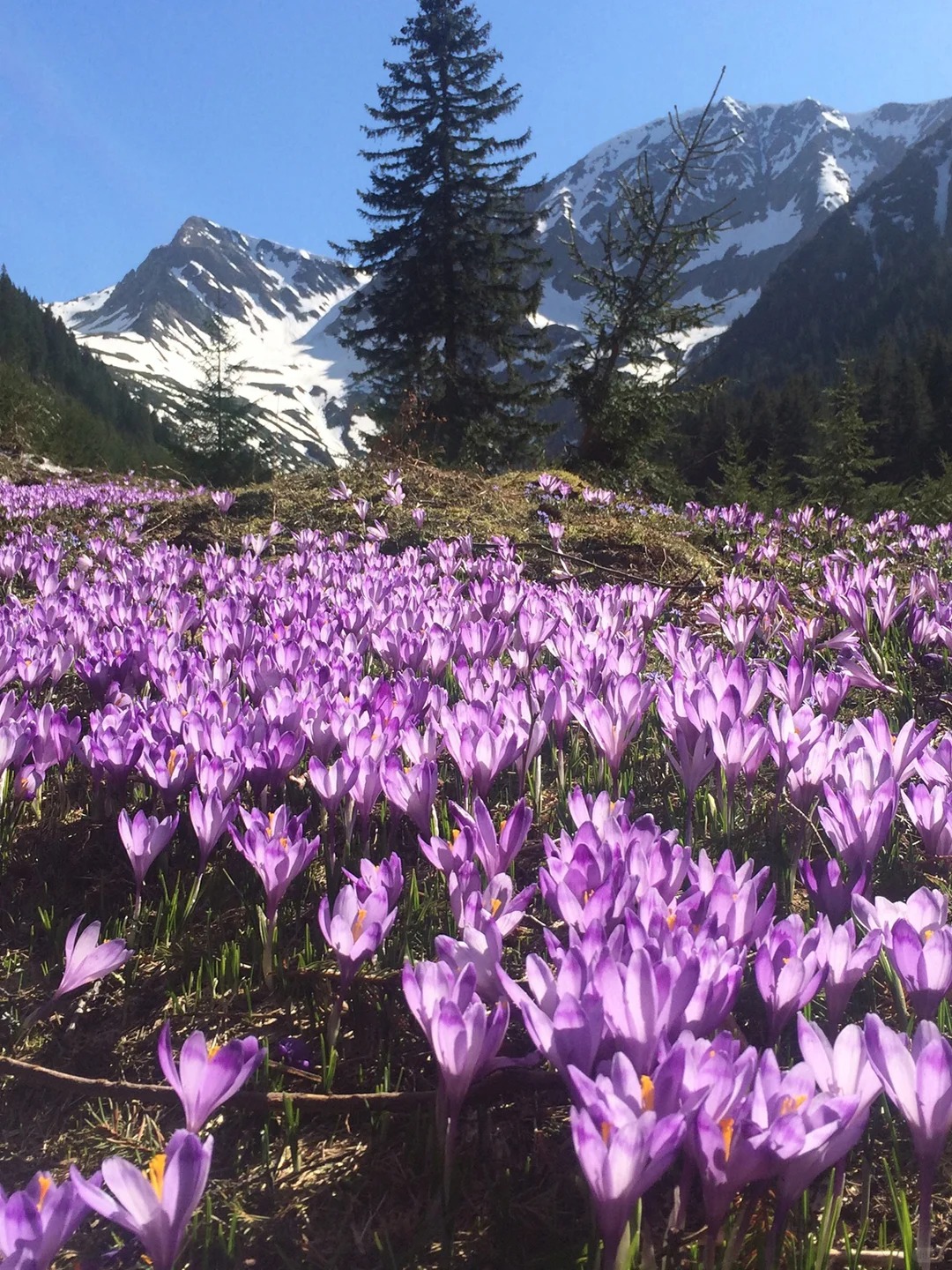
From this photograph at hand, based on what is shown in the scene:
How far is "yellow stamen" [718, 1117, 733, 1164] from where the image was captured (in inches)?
29.6

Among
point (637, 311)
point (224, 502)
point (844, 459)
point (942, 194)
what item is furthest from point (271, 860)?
point (942, 194)

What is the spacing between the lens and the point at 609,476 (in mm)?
12891

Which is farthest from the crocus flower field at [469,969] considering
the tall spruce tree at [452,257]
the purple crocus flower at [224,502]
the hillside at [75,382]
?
the hillside at [75,382]

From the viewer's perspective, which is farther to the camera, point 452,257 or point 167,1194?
point 452,257

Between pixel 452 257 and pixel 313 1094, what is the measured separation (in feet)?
77.3

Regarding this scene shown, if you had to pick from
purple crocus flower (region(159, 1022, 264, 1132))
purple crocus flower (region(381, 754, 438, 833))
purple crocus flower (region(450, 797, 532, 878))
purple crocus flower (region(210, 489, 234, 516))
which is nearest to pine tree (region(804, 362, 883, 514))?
purple crocus flower (region(210, 489, 234, 516))

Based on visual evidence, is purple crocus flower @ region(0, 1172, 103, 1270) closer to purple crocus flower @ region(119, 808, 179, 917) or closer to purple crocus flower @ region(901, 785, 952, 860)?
purple crocus flower @ region(119, 808, 179, 917)

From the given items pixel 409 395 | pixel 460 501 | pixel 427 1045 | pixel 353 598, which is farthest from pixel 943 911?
pixel 409 395

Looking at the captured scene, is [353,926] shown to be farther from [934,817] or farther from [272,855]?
[934,817]

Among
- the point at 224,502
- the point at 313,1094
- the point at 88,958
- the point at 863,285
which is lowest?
the point at 313,1094

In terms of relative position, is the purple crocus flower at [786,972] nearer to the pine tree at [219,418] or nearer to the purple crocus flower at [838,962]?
the purple crocus flower at [838,962]

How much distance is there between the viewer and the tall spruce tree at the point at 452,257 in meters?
20.9

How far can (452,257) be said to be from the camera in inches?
859

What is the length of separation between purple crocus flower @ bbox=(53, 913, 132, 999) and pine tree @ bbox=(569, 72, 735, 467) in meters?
13.1
